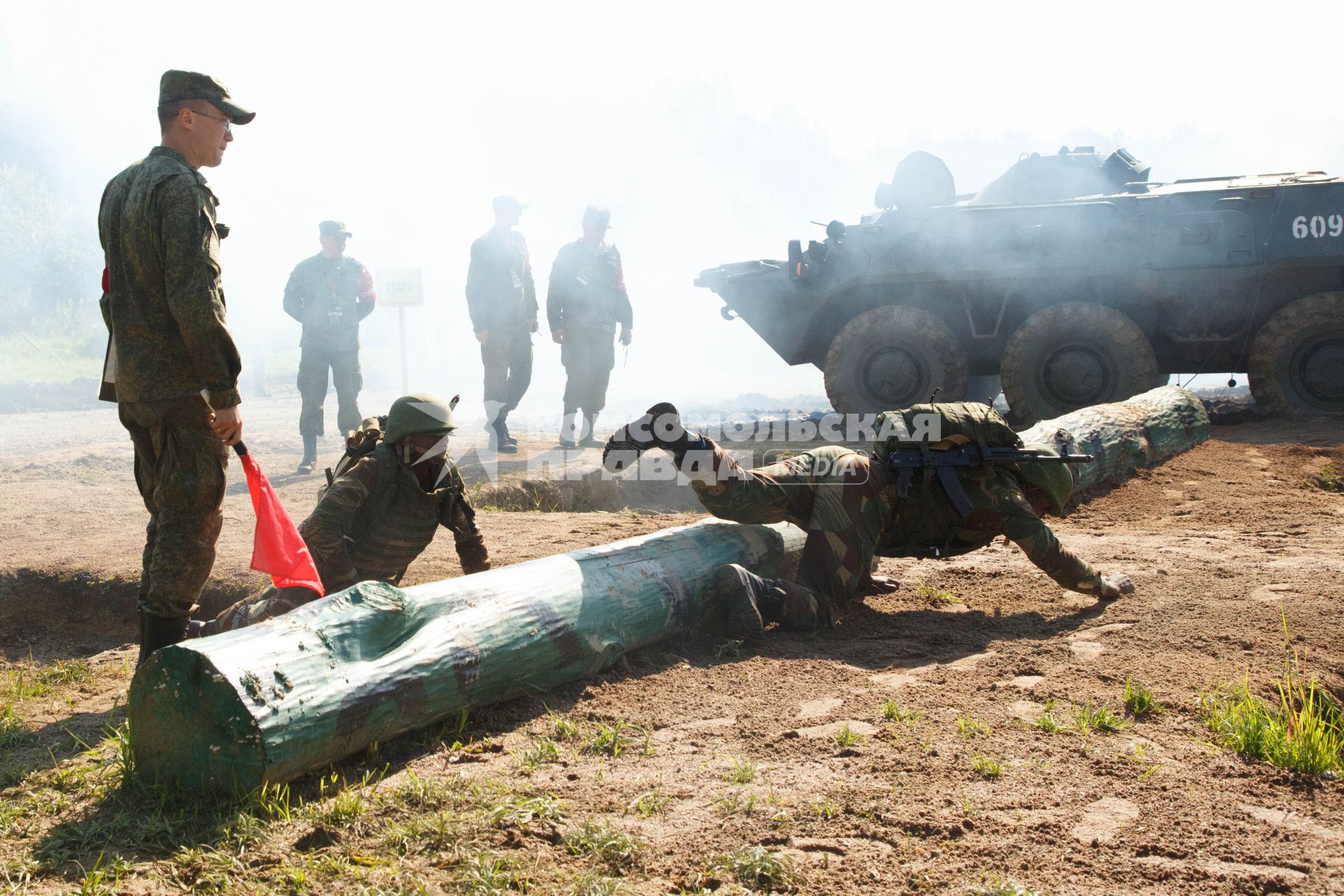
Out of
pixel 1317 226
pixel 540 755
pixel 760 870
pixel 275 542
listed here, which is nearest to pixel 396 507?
pixel 275 542

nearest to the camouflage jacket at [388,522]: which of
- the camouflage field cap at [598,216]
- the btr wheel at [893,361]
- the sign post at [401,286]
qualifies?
the camouflage field cap at [598,216]

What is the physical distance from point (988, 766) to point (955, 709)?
0.49 m

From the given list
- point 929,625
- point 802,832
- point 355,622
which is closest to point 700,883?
point 802,832

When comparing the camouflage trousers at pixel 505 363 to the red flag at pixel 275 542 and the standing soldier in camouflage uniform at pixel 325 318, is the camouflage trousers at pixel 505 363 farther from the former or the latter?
the red flag at pixel 275 542

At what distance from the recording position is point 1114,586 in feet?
14.4

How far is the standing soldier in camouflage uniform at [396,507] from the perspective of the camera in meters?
4.05

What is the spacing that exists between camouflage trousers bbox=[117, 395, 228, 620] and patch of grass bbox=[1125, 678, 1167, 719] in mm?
2798

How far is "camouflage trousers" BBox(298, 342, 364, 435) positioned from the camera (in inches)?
339

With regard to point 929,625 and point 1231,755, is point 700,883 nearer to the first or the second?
point 1231,755

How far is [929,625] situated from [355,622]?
92.2 inches

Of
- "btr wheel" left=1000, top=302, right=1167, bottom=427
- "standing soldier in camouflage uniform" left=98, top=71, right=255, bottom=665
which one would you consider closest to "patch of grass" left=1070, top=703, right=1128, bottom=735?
"standing soldier in camouflage uniform" left=98, top=71, right=255, bottom=665

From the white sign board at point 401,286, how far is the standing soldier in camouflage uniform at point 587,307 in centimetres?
253

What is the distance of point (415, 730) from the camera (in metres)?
3.04

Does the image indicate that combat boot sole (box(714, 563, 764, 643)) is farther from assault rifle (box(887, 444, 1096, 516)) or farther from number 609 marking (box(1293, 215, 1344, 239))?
number 609 marking (box(1293, 215, 1344, 239))
